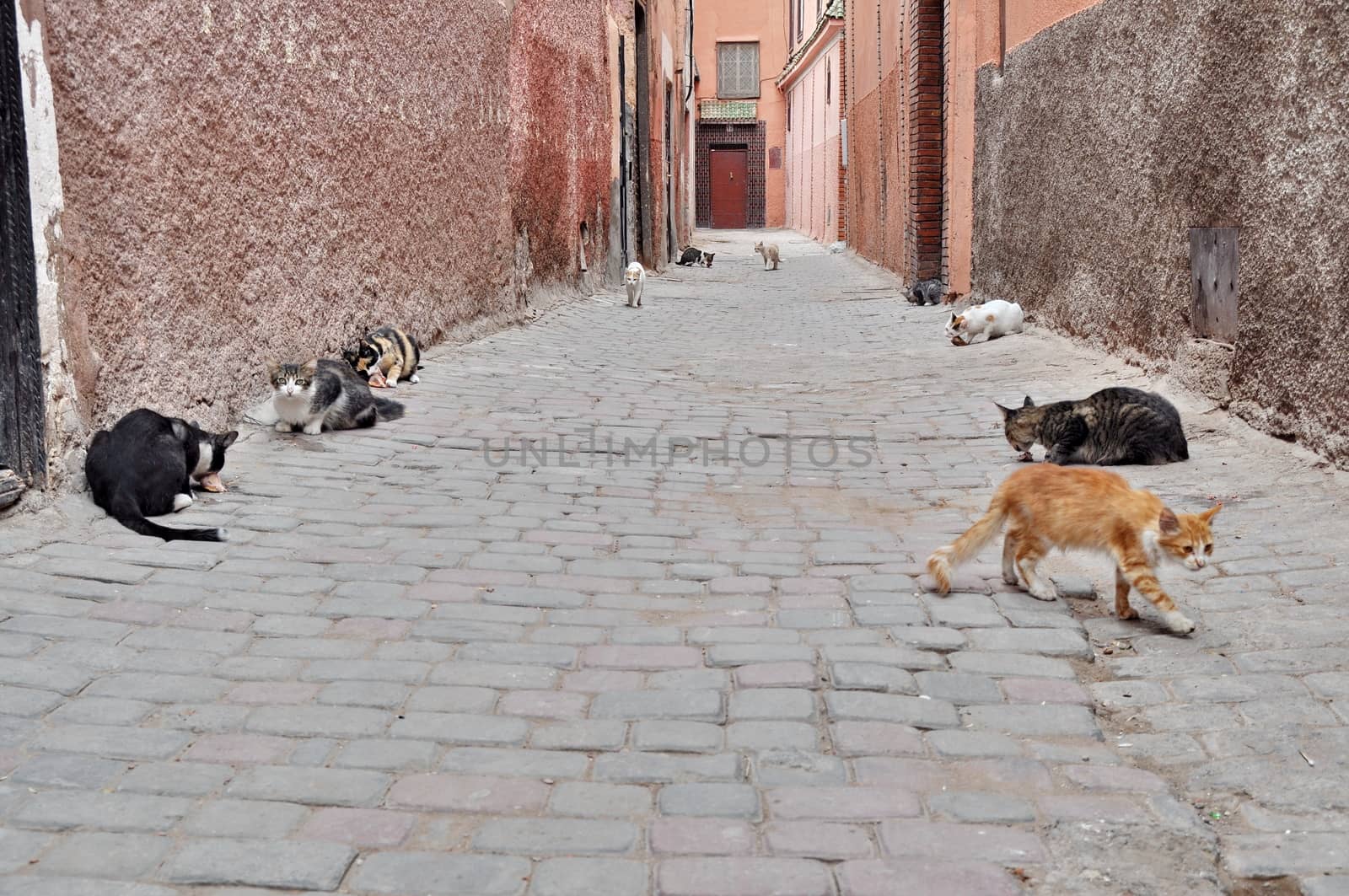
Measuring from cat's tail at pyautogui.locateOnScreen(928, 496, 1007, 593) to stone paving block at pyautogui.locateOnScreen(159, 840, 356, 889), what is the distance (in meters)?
2.26

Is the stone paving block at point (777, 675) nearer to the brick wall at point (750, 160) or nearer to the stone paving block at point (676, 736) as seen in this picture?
the stone paving block at point (676, 736)

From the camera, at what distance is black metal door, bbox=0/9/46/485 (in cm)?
456

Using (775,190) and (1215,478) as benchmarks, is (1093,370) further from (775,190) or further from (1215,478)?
(775,190)

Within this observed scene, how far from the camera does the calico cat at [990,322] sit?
1023 cm

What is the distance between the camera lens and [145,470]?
16.1 feet

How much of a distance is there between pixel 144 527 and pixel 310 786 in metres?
2.25

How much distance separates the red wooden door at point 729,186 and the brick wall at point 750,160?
0.55ft

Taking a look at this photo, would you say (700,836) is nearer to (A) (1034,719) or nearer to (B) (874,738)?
(B) (874,738)

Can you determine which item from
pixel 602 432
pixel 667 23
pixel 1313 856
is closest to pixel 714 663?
pixel 1313 856

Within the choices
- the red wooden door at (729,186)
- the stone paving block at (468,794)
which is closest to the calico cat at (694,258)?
the stone paving block at (468,794)

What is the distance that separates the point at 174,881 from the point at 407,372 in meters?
6.04

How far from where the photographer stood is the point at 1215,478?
542cm

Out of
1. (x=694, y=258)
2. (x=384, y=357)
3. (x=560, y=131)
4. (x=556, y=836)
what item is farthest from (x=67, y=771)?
(x=694, y=258)

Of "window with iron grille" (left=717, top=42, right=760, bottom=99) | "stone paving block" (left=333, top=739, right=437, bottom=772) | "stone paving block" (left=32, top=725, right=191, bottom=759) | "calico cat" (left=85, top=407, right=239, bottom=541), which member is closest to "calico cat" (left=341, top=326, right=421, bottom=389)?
"calico cat" (left=85, top=407, right=239, bottom=541)
